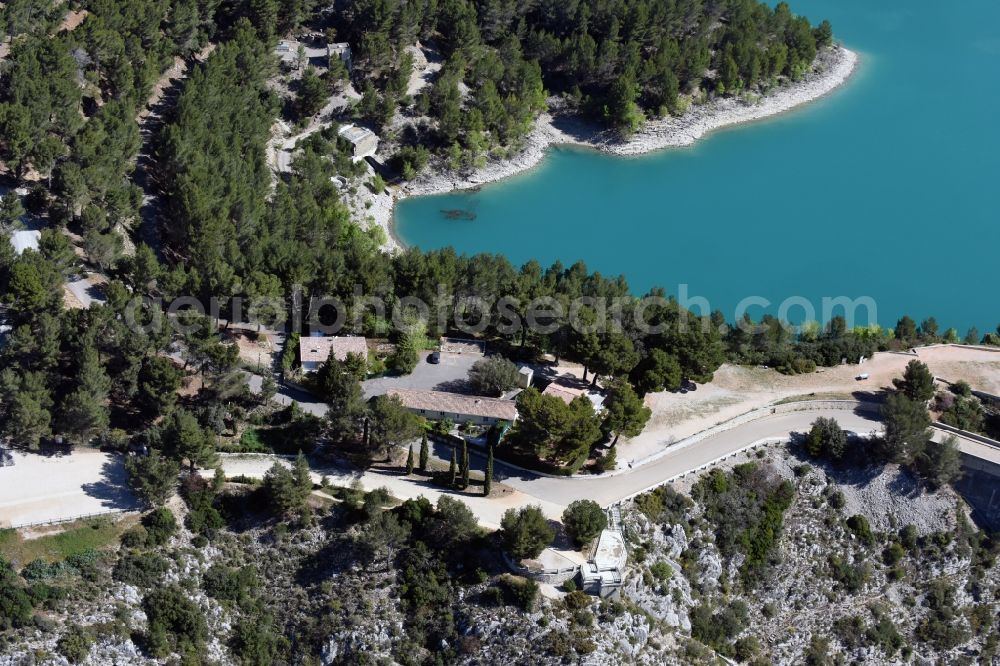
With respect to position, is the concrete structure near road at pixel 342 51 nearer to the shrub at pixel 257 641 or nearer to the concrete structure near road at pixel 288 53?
the concrete structure near road at pixel 288 53

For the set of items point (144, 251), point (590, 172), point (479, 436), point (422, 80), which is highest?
point (422, 80)

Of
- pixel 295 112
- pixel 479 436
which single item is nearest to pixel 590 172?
pixel 295 112

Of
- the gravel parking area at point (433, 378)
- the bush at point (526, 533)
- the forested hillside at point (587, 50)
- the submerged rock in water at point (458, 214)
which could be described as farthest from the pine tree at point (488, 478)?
the forested hillside at point (587, 50)

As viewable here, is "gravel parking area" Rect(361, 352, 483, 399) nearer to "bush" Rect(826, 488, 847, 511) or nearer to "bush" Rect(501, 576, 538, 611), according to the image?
"bush" Rect(501, 576, 538, 611)

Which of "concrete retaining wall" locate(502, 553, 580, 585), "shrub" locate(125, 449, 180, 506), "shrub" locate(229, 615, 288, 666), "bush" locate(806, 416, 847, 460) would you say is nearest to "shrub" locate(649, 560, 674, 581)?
"concrete retaining wall" locate(502, 553, 580, 585)

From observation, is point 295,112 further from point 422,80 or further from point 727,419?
point 727,419
